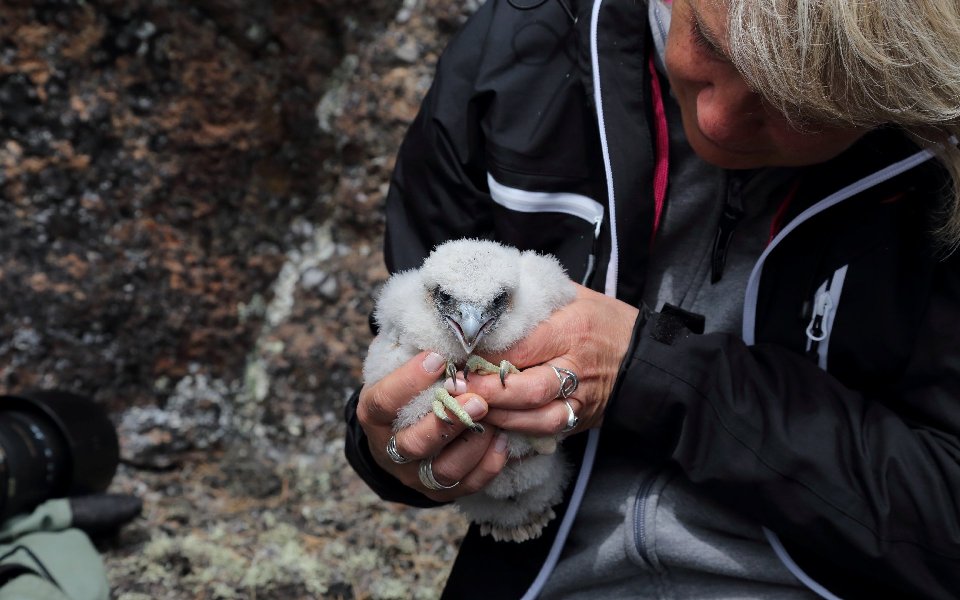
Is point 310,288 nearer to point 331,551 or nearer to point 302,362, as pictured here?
point 302,362

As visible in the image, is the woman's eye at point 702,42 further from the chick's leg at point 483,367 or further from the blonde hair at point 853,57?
the chick's leg at point 483,367

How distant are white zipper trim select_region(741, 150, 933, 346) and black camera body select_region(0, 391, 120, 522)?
5.55 ft

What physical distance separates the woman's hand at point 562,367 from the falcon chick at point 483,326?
0.03m

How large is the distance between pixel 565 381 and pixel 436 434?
238 mm

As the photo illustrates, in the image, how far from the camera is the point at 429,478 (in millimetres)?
1692

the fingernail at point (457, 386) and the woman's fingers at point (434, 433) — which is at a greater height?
the fingernail at point (457, 386)

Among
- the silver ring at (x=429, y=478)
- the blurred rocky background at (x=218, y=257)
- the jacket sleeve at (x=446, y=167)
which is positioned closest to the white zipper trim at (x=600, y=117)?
the jacket sleeve at (x=446, y=167)

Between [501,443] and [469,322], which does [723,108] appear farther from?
[501,443]

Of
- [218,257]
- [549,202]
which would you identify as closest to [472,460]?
[549,202]

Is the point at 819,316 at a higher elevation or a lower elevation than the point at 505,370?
higher

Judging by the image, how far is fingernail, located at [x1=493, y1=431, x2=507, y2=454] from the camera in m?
1.67

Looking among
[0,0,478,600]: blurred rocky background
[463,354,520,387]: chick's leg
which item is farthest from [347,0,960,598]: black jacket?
[0,0,478,600]: blurred rocky background

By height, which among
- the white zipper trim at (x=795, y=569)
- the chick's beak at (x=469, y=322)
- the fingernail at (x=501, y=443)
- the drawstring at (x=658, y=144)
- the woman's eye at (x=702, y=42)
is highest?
the woman's eye at (x=702, y=42)

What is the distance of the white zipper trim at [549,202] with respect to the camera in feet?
5.87
